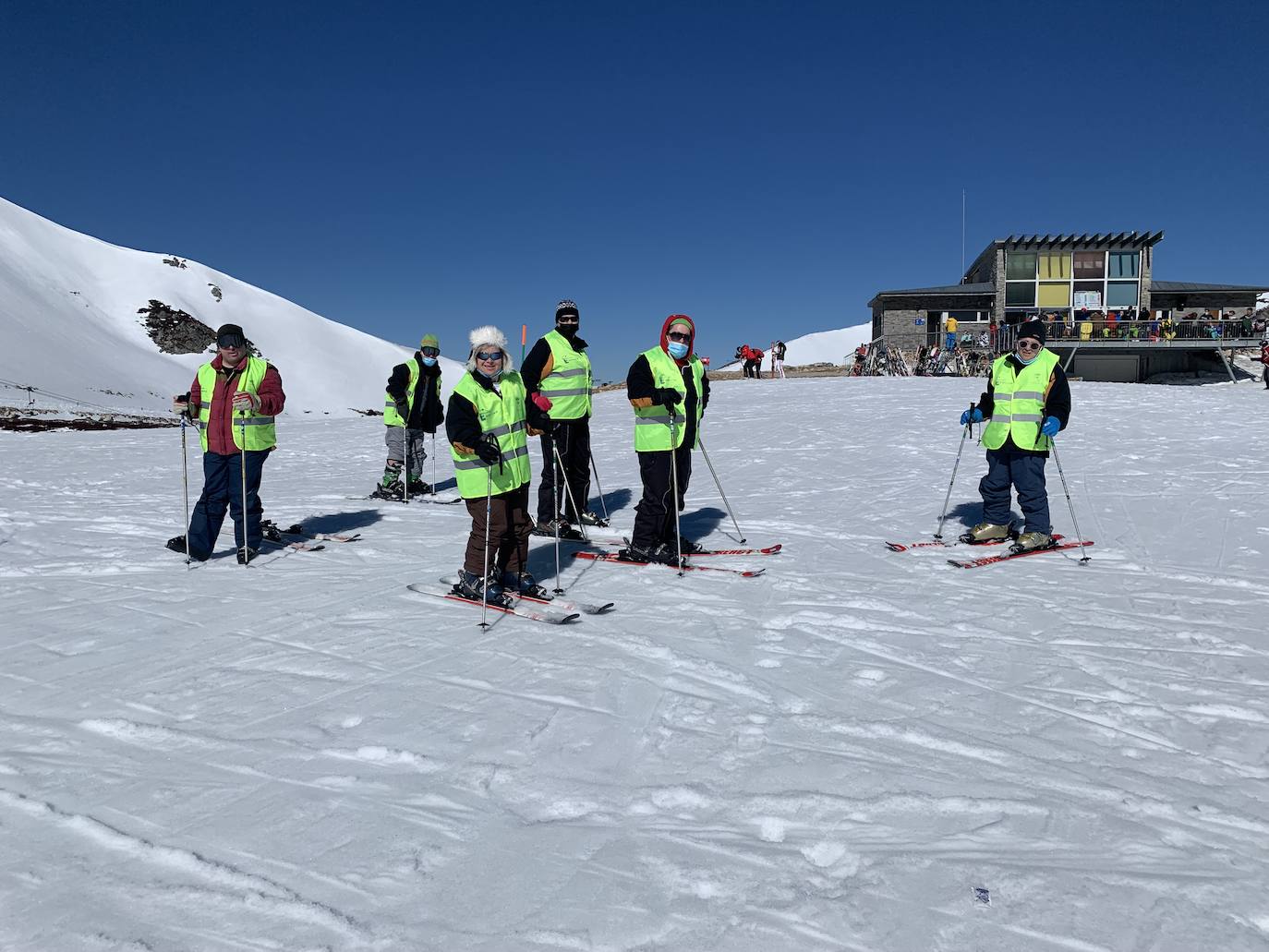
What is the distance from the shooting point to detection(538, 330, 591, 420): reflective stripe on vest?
7.19 meters

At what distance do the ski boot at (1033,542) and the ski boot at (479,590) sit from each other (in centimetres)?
429

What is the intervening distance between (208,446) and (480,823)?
5.06 meters

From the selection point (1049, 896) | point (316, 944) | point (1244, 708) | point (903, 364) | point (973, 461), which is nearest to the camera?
point (316, 944)

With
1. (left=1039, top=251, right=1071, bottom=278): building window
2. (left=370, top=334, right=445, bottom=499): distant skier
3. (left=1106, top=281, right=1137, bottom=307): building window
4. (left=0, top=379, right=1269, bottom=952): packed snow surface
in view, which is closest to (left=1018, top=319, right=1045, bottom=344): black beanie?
(left=0, top=379, right=1269, bottom=952): packed snow surface

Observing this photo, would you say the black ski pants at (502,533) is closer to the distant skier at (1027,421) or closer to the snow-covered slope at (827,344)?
the distant skier at (1027,421)

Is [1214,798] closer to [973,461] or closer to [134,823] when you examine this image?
[134,823]

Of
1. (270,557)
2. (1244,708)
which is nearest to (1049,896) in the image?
(1244,708)

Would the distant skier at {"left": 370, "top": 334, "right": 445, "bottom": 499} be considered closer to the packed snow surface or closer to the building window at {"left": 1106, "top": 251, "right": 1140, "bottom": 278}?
the packed snow surface

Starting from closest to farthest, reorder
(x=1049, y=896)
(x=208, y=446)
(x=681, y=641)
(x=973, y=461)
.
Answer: (x=1049, y=896), (x=681, y=641), (x=208, y=446), (x=973, y=461)

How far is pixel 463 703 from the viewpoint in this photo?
367cm

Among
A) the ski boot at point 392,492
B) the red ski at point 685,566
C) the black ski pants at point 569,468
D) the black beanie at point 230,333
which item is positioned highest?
the black beanie at point 230,333

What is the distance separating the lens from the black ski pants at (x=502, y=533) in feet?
17.0

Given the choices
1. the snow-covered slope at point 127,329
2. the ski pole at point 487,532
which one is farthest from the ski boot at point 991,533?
the snow-covered slope at point 127,329

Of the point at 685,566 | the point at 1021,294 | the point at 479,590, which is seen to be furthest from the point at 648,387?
the point at 1021,294
